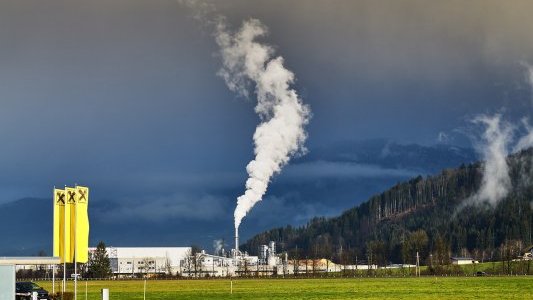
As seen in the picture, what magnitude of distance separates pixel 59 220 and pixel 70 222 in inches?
42.6

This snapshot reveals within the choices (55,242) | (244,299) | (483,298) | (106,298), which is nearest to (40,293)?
(55,242)

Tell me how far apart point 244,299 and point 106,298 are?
132 ft

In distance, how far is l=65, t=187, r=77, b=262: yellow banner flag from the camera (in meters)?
52.9

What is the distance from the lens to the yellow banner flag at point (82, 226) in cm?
5197

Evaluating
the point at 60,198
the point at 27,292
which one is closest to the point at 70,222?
the point at 60,198

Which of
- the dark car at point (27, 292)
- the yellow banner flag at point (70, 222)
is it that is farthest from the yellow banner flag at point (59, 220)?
the dark car at point (27, 292)

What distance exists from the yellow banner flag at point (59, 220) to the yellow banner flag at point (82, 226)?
5.30 ft

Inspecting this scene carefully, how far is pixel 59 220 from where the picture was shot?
5400 centimetres

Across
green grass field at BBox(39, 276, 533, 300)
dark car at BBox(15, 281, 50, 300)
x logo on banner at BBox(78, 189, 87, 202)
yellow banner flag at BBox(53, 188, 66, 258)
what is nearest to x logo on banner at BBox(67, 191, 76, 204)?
x logo on banner at BBox(78, 189, 87, 202)

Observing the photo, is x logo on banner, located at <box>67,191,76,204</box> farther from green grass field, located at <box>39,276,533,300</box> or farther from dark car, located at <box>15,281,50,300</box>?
green grass field, located at <box>39,276,533,300</box>

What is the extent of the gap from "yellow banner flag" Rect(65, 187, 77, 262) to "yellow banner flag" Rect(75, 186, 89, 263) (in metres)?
0.35

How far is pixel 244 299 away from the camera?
78812 mm

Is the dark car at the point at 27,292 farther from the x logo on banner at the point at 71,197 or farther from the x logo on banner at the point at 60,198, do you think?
the x logo on banner at the point at 71,197

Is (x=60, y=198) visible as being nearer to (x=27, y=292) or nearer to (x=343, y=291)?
(x=27, y=292)
